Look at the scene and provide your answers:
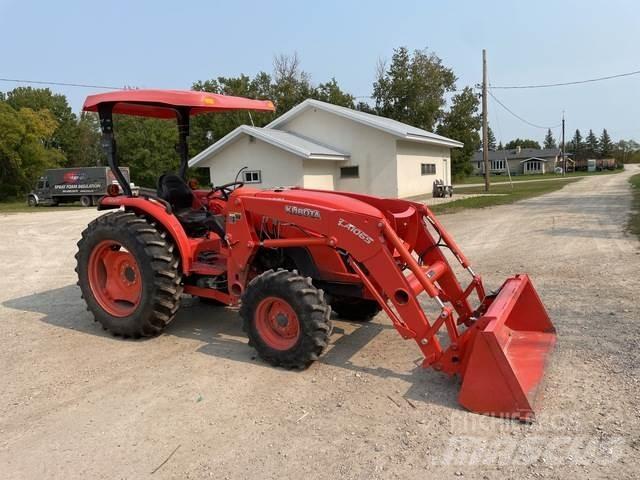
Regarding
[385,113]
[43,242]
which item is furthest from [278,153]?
[385,113]

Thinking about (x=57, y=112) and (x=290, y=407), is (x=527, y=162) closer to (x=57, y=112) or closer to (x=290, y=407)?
(x=57, y=112)

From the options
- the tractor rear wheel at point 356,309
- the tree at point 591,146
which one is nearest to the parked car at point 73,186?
the tractor rear wheel at point 356,309

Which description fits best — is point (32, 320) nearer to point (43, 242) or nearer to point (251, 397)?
point (251, 397)

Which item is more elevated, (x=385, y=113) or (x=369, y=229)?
(x=385, y=113)

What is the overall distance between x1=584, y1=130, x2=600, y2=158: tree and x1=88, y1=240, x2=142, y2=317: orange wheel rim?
364ft

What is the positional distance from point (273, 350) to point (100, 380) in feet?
4.89

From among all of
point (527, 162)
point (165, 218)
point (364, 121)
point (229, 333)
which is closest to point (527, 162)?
point (527, 162)

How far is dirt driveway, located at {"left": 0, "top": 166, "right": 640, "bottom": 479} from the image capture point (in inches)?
124

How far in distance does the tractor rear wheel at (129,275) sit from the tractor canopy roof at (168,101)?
3.81 ft

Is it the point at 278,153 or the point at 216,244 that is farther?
the point at 278,153

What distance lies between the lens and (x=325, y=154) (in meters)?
23.6

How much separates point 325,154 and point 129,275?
18399 millimetres

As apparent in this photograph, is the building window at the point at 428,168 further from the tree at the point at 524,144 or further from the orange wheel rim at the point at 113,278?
the tree at the point at 524,144

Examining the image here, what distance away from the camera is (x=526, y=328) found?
484 cm
